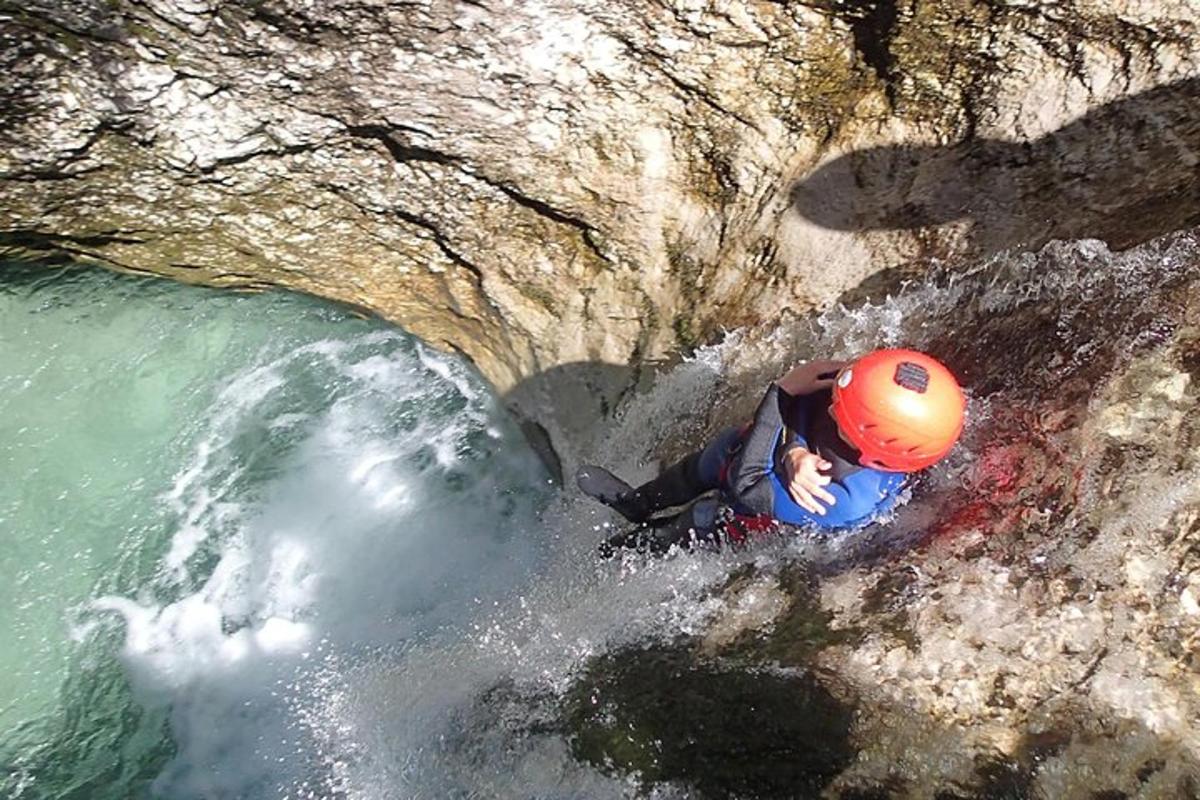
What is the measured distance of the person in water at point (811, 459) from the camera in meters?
3.25

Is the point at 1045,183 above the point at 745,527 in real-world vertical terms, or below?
above

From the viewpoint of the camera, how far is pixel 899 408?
321 cm

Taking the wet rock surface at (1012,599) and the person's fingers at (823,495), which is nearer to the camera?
the wet rock surface at (1012,599)

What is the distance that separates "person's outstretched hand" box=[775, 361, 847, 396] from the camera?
3832mm

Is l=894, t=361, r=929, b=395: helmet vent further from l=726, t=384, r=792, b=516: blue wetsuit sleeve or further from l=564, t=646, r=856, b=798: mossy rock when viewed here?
l=564, t=646, r=856, b=798: mossy rock

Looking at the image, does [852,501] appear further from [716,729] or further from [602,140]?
[602,140]

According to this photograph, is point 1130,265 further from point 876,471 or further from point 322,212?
point 322,212

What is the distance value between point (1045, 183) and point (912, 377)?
1309 millimetres

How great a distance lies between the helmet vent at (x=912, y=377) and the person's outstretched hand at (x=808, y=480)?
549 mm

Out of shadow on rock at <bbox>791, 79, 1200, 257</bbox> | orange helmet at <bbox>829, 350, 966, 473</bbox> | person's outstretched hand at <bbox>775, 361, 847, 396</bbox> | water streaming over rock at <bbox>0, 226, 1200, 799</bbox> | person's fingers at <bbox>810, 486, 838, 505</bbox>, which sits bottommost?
water streaming over rock at <bbox>0, 226, 1200, 799</bbox>

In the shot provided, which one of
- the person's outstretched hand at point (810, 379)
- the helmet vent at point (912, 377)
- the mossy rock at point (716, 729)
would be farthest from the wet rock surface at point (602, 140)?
the mossy rock at point (716, 729)

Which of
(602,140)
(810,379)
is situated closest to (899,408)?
(810,379)

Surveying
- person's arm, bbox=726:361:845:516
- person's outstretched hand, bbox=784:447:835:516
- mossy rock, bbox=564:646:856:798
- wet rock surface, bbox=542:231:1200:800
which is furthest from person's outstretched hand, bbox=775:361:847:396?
mossy rock, bbox=564:646:856:798

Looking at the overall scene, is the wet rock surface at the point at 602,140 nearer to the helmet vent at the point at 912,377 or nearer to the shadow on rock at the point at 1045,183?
the shadow on rock at the point at 1045,183
